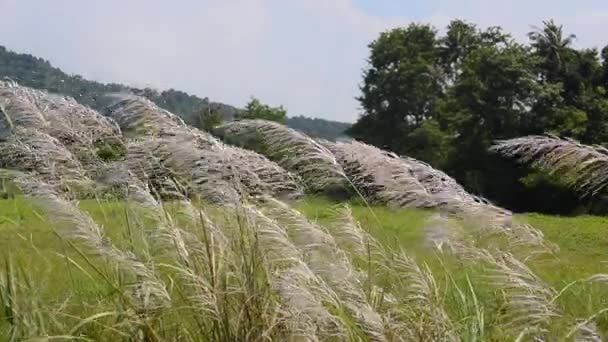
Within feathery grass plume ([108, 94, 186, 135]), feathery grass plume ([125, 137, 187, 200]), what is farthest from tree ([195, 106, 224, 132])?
feathery grass plume ([125, 137, 187, 200])

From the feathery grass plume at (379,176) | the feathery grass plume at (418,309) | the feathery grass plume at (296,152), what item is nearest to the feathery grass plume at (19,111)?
the feathery grass plume at (296,152)

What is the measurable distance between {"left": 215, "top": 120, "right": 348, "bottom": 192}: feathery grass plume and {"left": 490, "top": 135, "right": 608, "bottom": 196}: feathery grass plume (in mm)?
639

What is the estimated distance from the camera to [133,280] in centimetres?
311

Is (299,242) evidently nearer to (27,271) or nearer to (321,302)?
(321,302)

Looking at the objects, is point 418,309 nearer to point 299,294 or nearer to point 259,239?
point 299,294

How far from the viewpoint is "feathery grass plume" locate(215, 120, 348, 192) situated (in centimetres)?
327

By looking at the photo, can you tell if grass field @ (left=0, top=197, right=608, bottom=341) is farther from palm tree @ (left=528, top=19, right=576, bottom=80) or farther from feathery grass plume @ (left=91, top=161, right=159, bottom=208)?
palm tree @ (left=528, top=19, right=576, bottom=80)

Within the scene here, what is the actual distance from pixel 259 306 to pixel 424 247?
0.75 metres

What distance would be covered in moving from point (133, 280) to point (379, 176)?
0.94 meters

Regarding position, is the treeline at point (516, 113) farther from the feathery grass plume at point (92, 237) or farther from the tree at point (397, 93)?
the feathery grass plume at point (92, 237)

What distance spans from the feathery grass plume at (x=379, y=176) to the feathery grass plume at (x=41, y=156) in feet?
3.39

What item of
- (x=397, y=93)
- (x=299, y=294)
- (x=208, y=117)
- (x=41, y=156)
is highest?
(x=397, y=93)

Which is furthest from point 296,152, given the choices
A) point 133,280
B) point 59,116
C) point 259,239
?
point 59,116

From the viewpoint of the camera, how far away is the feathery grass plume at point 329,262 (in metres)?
2.70
